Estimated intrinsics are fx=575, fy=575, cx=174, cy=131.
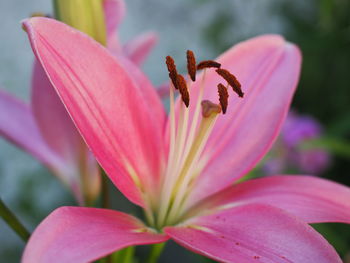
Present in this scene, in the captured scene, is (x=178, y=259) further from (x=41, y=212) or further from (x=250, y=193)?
(x=250, y=193)

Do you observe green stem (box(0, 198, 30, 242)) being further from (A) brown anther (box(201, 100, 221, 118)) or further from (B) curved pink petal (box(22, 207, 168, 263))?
(A) brown anther (box(201, 100, 221, 118))

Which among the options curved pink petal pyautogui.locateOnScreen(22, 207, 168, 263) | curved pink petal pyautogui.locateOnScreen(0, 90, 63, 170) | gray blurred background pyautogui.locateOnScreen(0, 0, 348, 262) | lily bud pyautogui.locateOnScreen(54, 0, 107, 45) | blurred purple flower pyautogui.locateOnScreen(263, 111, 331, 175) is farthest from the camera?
gray blurred background pyautogui.locateOnScreen(0, 0, 348, 262)

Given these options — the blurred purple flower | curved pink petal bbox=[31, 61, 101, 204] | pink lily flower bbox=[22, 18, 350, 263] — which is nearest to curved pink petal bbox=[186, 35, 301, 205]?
pink lily flower bbox=[22, 18, 350, 263]

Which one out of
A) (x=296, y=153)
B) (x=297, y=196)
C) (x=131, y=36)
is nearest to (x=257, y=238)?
(x=297, y=196)

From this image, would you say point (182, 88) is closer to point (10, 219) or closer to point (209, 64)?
point (209, 64)

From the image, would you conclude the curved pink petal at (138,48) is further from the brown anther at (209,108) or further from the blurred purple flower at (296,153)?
the blurred purple flower at (296,153)

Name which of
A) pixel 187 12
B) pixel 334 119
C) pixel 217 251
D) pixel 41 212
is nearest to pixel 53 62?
pixel 217 251
